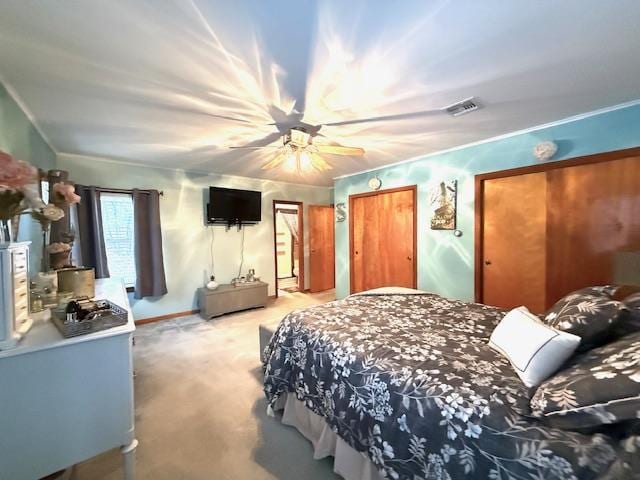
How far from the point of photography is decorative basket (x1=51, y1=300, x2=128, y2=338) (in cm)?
108

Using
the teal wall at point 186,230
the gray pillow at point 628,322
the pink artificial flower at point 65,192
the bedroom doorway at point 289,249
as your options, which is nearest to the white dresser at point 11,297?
the pink artificial flower at point 65,192

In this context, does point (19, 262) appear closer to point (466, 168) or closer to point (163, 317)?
point (163, 317)

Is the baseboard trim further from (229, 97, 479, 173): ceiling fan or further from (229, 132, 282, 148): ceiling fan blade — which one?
(229, 97, 479, 173): ceiling fan

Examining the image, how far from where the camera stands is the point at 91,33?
4.13 feet

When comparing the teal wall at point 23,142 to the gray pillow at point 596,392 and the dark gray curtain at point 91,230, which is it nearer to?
the dark gray curtain at point 91,230

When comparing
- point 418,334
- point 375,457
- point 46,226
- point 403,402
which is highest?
point 46,226

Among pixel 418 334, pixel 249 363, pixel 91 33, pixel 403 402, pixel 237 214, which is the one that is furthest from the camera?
pixel 237 214

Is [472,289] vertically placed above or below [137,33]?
below

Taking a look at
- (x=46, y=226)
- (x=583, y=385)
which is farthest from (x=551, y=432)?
(x=46, y=226)

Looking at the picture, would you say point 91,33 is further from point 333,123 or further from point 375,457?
point 375,457

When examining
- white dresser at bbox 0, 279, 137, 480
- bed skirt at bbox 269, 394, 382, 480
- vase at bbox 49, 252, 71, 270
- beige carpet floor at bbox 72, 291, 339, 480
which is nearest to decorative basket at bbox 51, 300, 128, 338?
white dresser at bbox 0, 279, 137, 480

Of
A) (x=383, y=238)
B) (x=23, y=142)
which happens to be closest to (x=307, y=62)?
(x=23, y=142)

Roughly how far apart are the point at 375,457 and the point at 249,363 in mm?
1786

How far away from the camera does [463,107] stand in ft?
6.87
